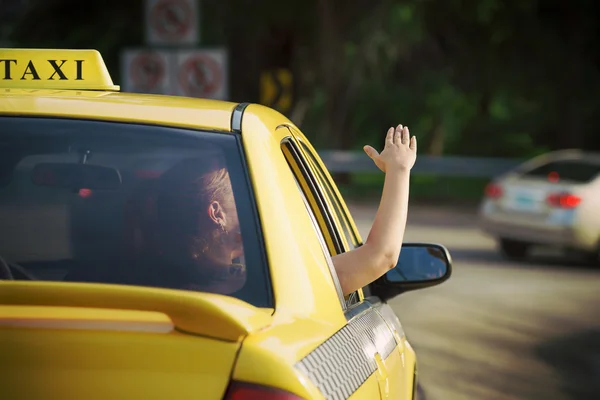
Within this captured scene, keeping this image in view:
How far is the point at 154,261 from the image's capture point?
2928 millimetres

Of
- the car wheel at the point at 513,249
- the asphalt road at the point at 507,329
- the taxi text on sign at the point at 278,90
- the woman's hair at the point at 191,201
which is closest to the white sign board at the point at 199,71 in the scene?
the asphalt road at the point at 507,329

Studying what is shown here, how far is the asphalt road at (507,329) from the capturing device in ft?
28.2

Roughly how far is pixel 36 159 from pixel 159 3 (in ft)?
40.2

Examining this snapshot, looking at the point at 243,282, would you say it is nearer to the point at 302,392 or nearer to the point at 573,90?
the point at 302,392

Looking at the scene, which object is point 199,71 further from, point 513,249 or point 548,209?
point 513,249

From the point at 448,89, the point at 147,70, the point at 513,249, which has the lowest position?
the point at 448,89

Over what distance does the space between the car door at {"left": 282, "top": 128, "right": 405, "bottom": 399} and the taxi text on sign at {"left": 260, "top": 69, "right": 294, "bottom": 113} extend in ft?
51.2

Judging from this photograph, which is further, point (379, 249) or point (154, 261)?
point (379, 249)

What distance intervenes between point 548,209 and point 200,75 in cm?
450

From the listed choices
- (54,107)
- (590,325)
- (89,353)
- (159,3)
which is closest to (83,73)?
(54,107)

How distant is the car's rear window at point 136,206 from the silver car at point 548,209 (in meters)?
14.1

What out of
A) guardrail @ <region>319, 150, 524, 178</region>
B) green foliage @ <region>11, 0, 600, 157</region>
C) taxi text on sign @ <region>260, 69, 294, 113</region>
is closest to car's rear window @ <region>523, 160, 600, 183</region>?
taxi text on sign @ <region>260, 69, 294, 113</region>

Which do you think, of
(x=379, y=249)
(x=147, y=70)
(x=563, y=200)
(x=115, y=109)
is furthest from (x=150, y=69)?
(x=115, y=109)

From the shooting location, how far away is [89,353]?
2.43m
